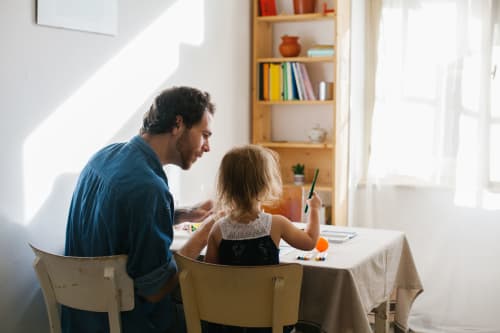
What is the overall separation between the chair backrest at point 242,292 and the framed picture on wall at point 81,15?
1180 mm

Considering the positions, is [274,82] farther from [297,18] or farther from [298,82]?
[297,18]

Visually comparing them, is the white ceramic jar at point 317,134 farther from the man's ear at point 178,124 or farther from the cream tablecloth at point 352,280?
the man's ear at point 178,124

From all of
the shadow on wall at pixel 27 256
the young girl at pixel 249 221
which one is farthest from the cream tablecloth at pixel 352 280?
the shadow on wall at pixel 27 256

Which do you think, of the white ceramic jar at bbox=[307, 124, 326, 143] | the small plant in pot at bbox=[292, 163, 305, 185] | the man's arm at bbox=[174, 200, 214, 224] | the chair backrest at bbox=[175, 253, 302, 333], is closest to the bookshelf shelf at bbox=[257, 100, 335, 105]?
the white ceramic jar at bbox=[307, 124, 326, 143]

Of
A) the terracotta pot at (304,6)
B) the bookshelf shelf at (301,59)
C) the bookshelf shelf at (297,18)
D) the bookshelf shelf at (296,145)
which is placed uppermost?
A: the terracotta pot at (304,6)

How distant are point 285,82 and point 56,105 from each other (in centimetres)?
193

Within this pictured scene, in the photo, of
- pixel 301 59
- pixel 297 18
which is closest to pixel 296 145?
pixel 301 59

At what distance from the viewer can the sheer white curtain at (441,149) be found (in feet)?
13.1

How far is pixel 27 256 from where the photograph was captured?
2.61m

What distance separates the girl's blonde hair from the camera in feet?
7.55

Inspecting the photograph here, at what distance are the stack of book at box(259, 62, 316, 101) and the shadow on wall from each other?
6.05ft

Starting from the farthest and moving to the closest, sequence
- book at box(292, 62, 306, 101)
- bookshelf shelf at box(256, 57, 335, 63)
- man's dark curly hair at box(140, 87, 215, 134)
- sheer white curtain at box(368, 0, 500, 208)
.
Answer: book at box(292, 62, 306, 101), bookshelf shelf at box(256, 57, 335, 63), sheer white curtain at box(368, 0, 500, 208), man's dark curly hair at box(140, 87, 215, 134)

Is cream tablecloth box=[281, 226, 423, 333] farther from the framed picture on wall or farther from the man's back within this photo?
the framed picture on wall

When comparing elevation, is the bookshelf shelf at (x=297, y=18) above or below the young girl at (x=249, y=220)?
above
